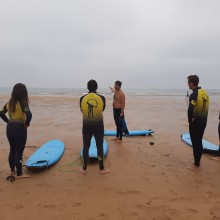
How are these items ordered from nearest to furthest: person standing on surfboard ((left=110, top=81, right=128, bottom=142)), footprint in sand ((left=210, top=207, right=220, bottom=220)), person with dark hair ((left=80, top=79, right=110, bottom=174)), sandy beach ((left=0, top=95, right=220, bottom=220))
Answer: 1. footprint in sand ((left=210, top=207, right=220, bottom=220))
2. sandy beach ((left=0, top=95, right=220, bottom=220))
3. person with dark hair ((left=80, top=79, right=110, bottom=174))
4. person standing on surfboard ((left=110, top=81, right=128, bottom=142))

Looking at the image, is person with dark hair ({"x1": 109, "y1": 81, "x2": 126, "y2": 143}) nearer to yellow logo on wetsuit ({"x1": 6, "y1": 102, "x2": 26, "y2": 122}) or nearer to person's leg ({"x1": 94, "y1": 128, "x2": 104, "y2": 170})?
person's leg ({"x1": 94, "y1": 128, "x2": 104, "y2": 170})

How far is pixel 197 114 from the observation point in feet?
17.9

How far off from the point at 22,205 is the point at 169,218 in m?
2.04

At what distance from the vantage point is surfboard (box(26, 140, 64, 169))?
5308 mm

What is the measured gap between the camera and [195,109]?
543 cm

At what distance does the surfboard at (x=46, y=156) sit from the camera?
5308mm

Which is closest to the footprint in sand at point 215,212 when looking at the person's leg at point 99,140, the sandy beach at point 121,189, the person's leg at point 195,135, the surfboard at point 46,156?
the sandy beach at point 121,189

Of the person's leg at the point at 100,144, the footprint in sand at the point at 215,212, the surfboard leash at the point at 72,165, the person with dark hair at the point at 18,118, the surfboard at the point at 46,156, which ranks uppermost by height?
the person with dark hair at the point at 18,118

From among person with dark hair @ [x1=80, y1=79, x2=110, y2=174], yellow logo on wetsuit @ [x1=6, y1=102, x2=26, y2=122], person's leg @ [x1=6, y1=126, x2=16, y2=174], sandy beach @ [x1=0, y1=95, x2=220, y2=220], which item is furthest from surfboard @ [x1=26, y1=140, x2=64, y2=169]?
yellow logo on wetsuit @ [x1=6, y1=102, x2=26, y2=122]

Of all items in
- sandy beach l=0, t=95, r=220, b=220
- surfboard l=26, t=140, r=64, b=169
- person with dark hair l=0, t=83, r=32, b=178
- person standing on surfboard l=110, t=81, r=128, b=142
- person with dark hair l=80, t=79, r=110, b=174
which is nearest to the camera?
sandy beach l=0, t=95, r=220, b=220

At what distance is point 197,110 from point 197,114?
0.08m

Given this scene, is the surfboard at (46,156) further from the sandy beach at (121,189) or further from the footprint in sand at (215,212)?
the footprint in sand at (215,212)

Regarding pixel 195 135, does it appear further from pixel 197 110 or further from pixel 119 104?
pixel 119 104

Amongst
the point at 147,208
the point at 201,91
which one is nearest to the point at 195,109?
the point at 201,91
